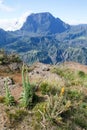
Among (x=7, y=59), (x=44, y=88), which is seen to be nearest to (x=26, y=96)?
(x=44, y=88)

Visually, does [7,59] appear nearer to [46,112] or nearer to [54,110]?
[46,112]

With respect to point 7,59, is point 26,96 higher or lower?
higher

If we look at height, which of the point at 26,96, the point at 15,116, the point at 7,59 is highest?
the point at 26,96

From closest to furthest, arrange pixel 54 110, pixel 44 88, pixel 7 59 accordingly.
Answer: pixel 54 110
pixel 44 88
pixel 7 59

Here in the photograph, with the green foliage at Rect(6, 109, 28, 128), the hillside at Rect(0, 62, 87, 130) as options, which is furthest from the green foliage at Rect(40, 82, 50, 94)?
the green foliage at Rect(6, 109, 28, 128)

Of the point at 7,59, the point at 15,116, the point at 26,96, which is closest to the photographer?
the point at 15,116

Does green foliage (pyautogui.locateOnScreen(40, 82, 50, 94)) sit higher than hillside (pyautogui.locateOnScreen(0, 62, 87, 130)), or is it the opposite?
green foliage (pyautogui.locateOnScreen(40, 82, 50, 94))

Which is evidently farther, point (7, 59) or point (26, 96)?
point (7, 59)

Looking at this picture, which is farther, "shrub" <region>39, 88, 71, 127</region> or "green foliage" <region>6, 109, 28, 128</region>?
"shrub" <region>39, 88, 71, 127</region>

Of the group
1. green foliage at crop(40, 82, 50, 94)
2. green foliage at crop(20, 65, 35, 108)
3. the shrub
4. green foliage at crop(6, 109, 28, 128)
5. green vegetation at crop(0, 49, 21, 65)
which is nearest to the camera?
green foliage at crop(6, 109, 28, 128)

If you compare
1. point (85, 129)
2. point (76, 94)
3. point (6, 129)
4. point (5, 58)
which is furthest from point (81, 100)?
point (5, 58)

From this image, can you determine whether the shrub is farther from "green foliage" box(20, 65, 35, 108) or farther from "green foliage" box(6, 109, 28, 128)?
"green foliage" box(20, 65, 35, 108)

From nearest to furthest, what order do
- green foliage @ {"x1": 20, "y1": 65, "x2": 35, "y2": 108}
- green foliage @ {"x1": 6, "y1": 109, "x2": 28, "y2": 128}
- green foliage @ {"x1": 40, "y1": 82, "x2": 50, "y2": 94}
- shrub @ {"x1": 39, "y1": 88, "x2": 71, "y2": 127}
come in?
green foliage @ {"x1": 6, "y1": 109, "x2": 28, "y2": 128} → shrub @ {"x1": 39, "y1": 88, "x2": 71, "y2": 127} → green foliage @ {"x1": 20, "y1": 65, "x2": 35, "y2": 108} → green foliage @ {"x1": 40, "y1": 82, "x2": 50, "y2": 94}

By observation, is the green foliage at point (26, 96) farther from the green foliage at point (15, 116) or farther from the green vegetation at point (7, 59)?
the green vegetation at point (7, 59)
